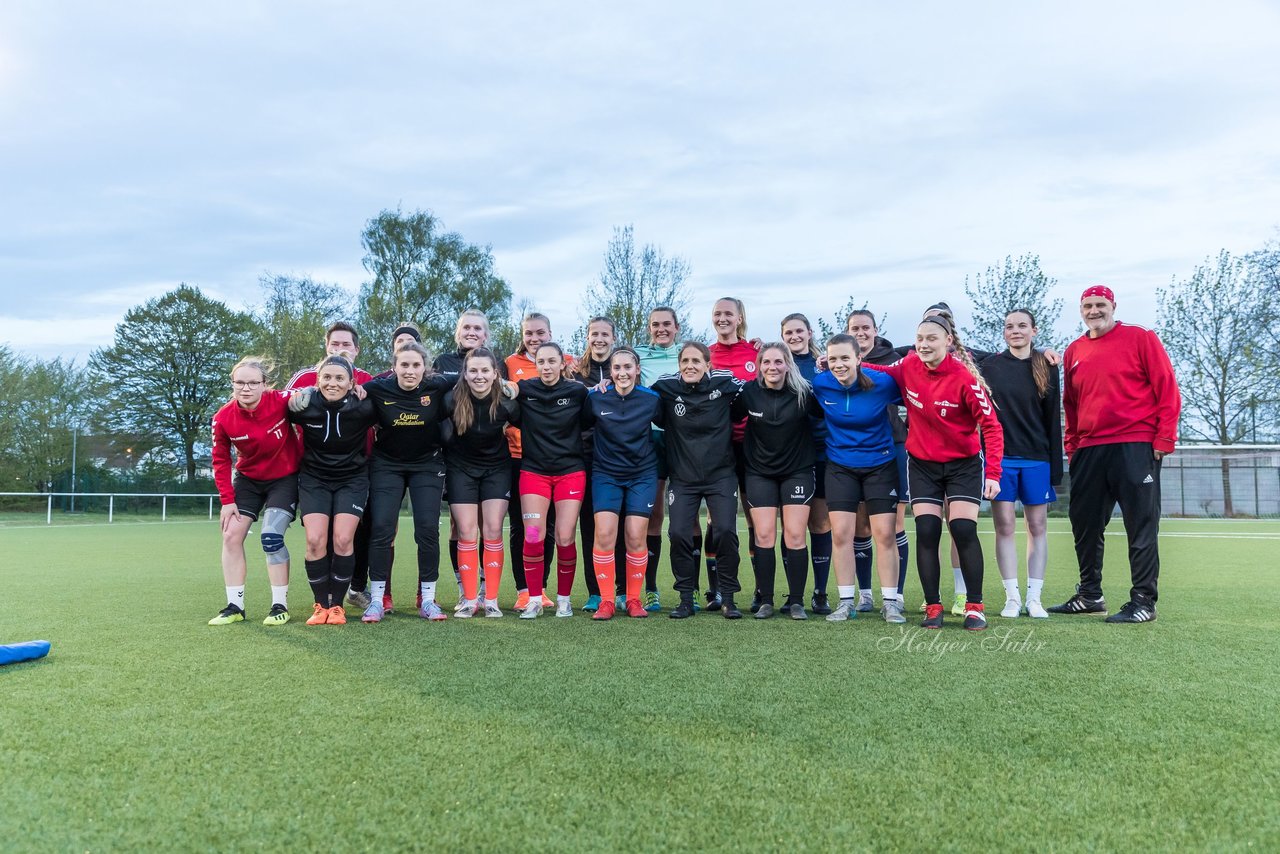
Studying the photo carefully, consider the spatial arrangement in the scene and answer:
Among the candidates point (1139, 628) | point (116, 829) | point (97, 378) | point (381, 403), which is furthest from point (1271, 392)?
point (97, 378)

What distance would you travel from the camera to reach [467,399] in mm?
5512

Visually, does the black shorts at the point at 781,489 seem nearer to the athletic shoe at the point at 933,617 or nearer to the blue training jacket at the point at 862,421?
the blue training jacket at the point at 862,421

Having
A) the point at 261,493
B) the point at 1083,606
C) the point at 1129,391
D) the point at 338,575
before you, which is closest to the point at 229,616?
the point at 338,575

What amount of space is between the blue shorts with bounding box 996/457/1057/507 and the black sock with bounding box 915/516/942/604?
828mm

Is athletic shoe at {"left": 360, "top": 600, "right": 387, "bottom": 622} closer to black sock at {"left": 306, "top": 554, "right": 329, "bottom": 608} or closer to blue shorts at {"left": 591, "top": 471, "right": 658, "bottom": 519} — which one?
black sock at {"left": 306, "top": 554, "right": 329, "bottom": 608}

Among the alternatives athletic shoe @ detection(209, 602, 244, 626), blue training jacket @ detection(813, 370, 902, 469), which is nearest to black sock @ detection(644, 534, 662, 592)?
blue training jacket @ detection(813, 370, 902, 469)

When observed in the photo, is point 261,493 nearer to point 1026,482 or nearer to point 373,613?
point 373,613

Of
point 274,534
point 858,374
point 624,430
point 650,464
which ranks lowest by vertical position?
point 274,534

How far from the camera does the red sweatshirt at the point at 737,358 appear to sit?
20.1 ft

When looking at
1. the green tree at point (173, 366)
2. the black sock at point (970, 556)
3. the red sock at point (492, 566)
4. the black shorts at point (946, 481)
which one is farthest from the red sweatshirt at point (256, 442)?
the green tree at point (173, 366)

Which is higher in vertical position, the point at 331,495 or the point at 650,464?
the point at 650,464

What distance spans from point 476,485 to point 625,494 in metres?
0.98

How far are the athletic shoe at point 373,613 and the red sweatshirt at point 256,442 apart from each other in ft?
3.27

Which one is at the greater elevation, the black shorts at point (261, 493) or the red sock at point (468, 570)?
the black shorts at point (261, 493)
